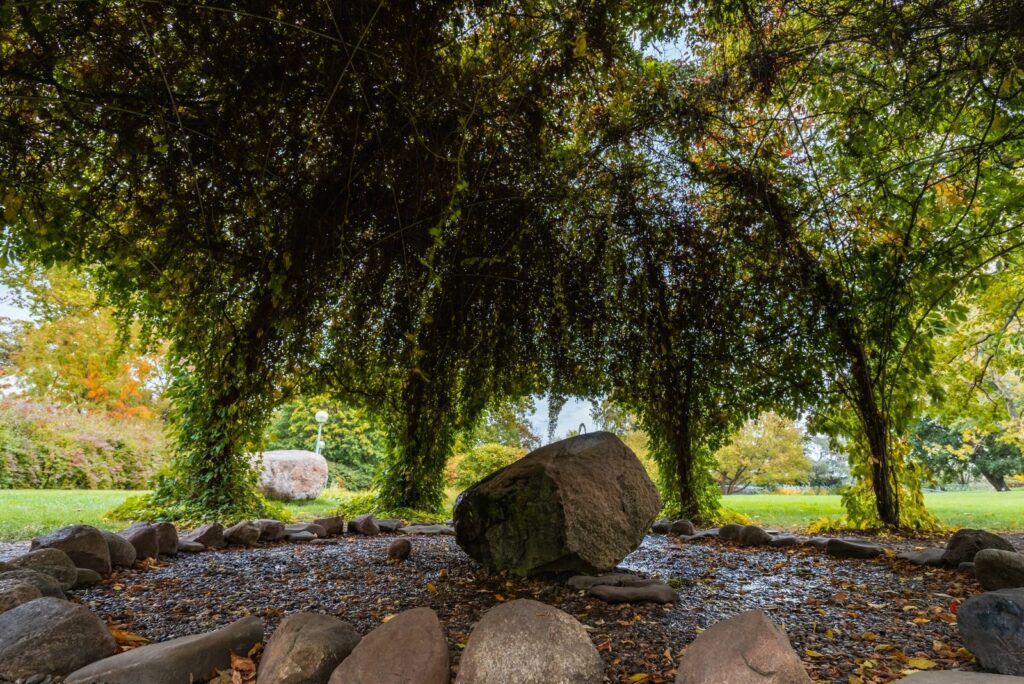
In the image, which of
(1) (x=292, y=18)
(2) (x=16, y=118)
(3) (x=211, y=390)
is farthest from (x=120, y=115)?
(3) (x=211, y=390)

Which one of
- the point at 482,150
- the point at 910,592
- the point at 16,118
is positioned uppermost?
the point at 482,150

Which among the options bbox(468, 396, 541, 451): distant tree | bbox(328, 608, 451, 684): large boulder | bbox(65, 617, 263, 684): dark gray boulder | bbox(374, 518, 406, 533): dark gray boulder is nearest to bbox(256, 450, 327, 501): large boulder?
bbox(468, 396, 541, 451): distant tree

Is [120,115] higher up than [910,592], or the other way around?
[120,115]

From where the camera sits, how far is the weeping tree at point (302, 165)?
2.66 metres

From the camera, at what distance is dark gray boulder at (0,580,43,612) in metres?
2.44

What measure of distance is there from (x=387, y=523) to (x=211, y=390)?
2274 mm

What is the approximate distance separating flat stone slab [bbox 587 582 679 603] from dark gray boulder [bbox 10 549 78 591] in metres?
2.94

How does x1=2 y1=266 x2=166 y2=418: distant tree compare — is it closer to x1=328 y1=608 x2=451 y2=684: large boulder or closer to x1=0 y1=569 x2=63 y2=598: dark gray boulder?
x1=0 y1=569 x2=63 y2=598: dark gray boulder

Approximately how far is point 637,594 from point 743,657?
1.24 meters

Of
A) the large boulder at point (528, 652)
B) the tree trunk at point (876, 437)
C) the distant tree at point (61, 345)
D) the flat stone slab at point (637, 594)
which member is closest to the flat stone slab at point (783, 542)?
the tree trunk at point (876, 437)

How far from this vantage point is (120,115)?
293cm

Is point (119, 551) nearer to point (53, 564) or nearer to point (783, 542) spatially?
point (53, 564)

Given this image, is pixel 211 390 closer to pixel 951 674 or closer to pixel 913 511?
pixel 951 674

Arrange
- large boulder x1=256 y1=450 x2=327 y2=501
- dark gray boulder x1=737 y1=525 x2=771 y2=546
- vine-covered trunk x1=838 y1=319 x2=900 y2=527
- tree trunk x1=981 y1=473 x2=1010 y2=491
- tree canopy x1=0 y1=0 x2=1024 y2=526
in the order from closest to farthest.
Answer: tree canopy x1=0 y1=0 x2=1024 y2=526
dark gray boulder x1=737 y1=525 x2=771 y2=546
vine-covered trunk x1=838 y1=319 x2=900 y2=527
large boulder x1=256 y1=450 x2=327 y2=501
tree trunk x1=981 y1=473 x2=1010 y2=491
